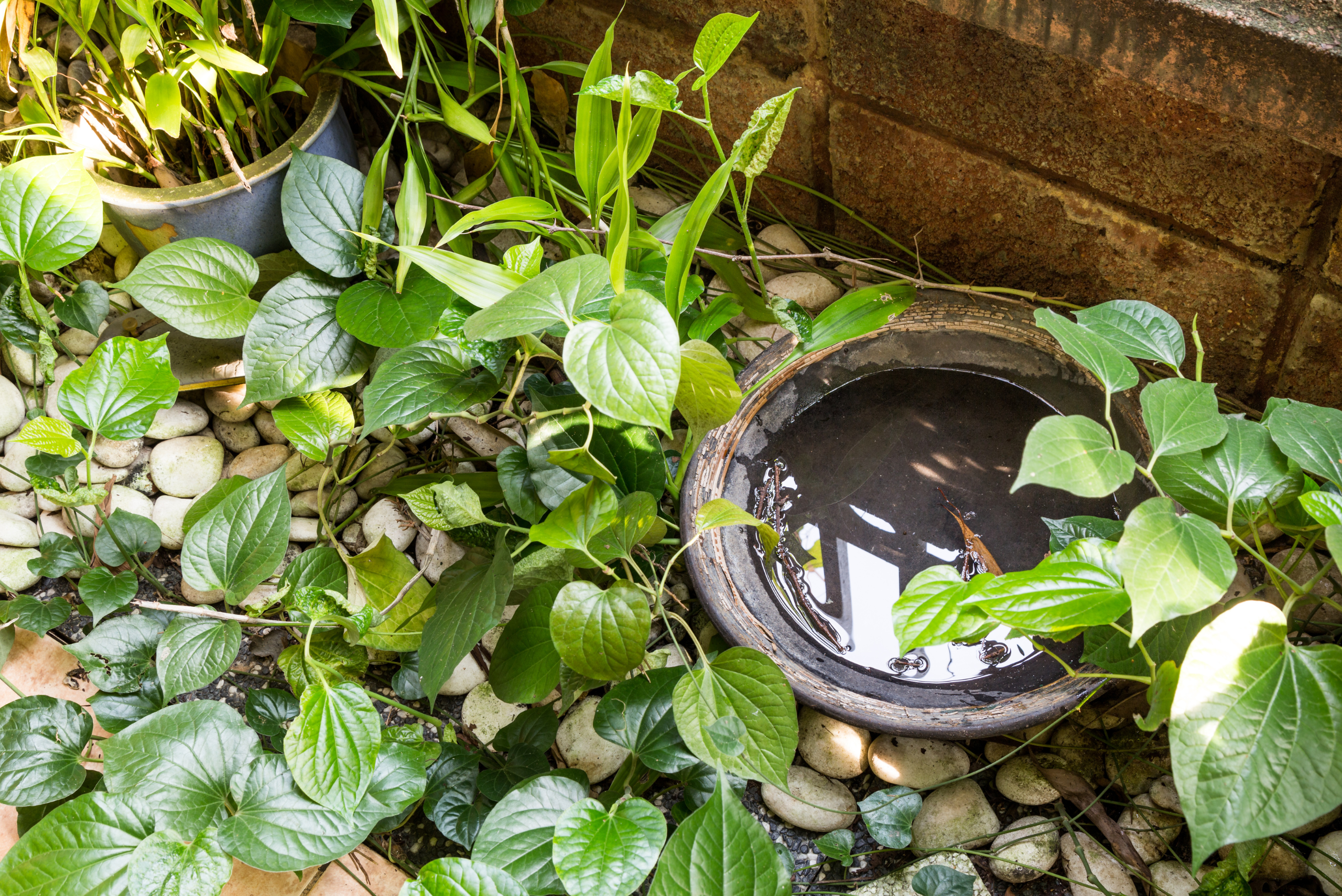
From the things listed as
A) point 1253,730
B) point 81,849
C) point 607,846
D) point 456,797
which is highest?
point 1253,730

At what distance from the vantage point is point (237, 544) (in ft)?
3.72

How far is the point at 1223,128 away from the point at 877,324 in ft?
1.57

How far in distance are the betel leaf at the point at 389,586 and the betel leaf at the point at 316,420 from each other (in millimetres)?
150

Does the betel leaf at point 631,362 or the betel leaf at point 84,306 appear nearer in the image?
the betel leaf at point 631,362

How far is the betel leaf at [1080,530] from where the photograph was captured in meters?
1.02

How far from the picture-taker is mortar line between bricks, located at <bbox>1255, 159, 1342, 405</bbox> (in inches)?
44.1

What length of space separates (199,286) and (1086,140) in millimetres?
1249

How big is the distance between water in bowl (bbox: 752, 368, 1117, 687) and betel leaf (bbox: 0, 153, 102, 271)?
1002 millimetres

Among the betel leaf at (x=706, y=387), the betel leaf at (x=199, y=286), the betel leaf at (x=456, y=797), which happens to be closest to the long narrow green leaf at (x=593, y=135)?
the betel leaf at (x=706, y=387)

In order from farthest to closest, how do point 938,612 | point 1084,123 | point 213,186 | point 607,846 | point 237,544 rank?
point 213,186 < point 1084,123 < point 237,544 < point 607,846 < point 938,612

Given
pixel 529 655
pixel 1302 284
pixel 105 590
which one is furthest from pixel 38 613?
pixel 1302 284

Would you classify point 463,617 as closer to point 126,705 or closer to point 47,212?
point 126,705

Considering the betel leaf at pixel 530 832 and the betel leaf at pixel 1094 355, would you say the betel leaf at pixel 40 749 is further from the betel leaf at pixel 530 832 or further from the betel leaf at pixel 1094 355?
the betel leaf at pixel 1094 355

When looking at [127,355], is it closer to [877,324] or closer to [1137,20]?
[877,324]
